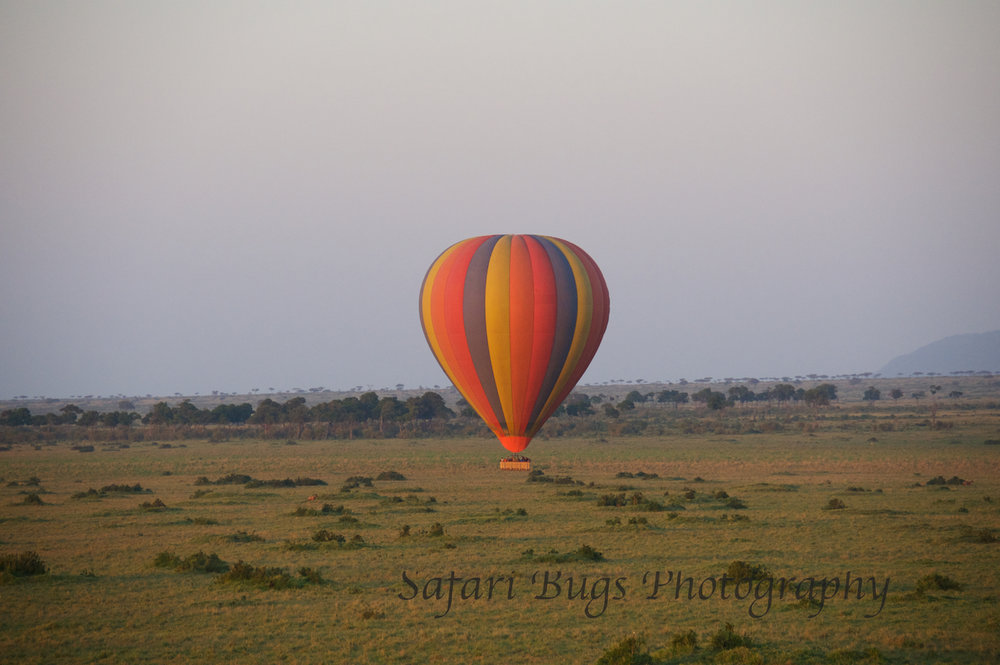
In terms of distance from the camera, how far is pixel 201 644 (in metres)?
17.3

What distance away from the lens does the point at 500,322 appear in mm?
41375

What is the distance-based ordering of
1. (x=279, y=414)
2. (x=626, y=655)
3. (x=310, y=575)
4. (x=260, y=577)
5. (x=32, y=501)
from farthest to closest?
(x=279, y=414) < (x=32, y=501) < (x=310, y=575) < (x=260, y=577) < (x=626, y=655)

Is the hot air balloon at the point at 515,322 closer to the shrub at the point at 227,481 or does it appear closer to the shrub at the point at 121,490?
the shrub at the point at 227,481

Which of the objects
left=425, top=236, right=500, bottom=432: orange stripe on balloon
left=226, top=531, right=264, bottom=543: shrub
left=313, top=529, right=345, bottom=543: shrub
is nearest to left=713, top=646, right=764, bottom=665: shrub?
left=313, top=529, right=345, bottom=543: shrub

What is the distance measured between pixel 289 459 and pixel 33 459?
16872 millimetres

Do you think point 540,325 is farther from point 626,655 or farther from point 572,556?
point 626,655

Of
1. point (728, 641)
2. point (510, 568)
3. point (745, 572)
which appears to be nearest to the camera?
point (728, 641)

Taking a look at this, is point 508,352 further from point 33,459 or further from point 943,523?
point 33,459

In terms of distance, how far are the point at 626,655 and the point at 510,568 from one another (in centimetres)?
854

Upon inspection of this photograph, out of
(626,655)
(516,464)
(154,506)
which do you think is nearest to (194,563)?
(626,655)

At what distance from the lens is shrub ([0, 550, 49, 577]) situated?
22750 mm

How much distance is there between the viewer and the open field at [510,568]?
17344 millimetres

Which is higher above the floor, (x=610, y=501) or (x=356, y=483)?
(x=356, y=483)

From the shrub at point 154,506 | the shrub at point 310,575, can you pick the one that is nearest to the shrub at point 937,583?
the shrub at point 310,575
